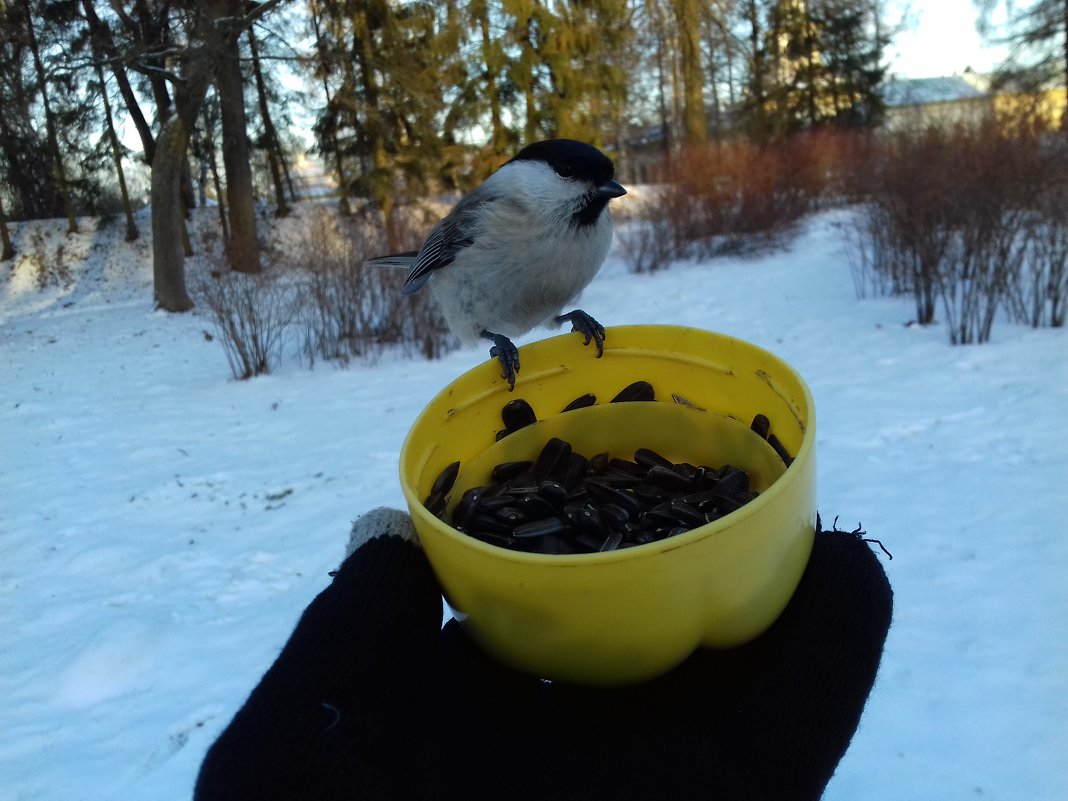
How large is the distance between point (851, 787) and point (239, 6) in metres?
14.4

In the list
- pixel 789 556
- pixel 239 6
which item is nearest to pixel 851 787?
pixel 789 556

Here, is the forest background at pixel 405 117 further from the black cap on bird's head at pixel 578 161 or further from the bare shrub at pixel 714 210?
the black cap on bird's head at pixel 578 161

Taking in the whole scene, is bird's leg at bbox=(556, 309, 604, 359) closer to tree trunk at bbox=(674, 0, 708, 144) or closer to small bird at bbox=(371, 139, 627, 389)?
small bird at bbox=(371, 139, 627, 389)

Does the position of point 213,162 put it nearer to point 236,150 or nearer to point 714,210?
point 236,150

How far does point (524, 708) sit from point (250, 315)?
7323mm

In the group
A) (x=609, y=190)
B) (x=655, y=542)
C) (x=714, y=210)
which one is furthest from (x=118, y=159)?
(x=655, y=542)

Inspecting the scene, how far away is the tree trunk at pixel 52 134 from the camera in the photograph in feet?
40.1

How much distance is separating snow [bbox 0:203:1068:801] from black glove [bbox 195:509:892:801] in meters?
1.30

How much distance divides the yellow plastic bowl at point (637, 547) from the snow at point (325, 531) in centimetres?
146

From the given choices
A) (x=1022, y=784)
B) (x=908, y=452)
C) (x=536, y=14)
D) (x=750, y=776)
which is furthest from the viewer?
(x=536, y=14)

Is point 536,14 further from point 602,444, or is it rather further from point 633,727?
point 633,727

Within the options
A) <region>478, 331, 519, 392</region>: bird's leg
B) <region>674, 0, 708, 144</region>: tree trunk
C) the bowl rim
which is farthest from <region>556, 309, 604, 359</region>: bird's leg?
<region>674, 0, 708, 144</region>: tree trunk

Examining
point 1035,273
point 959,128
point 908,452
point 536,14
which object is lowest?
point 908,452

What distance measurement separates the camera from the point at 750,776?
121cm
